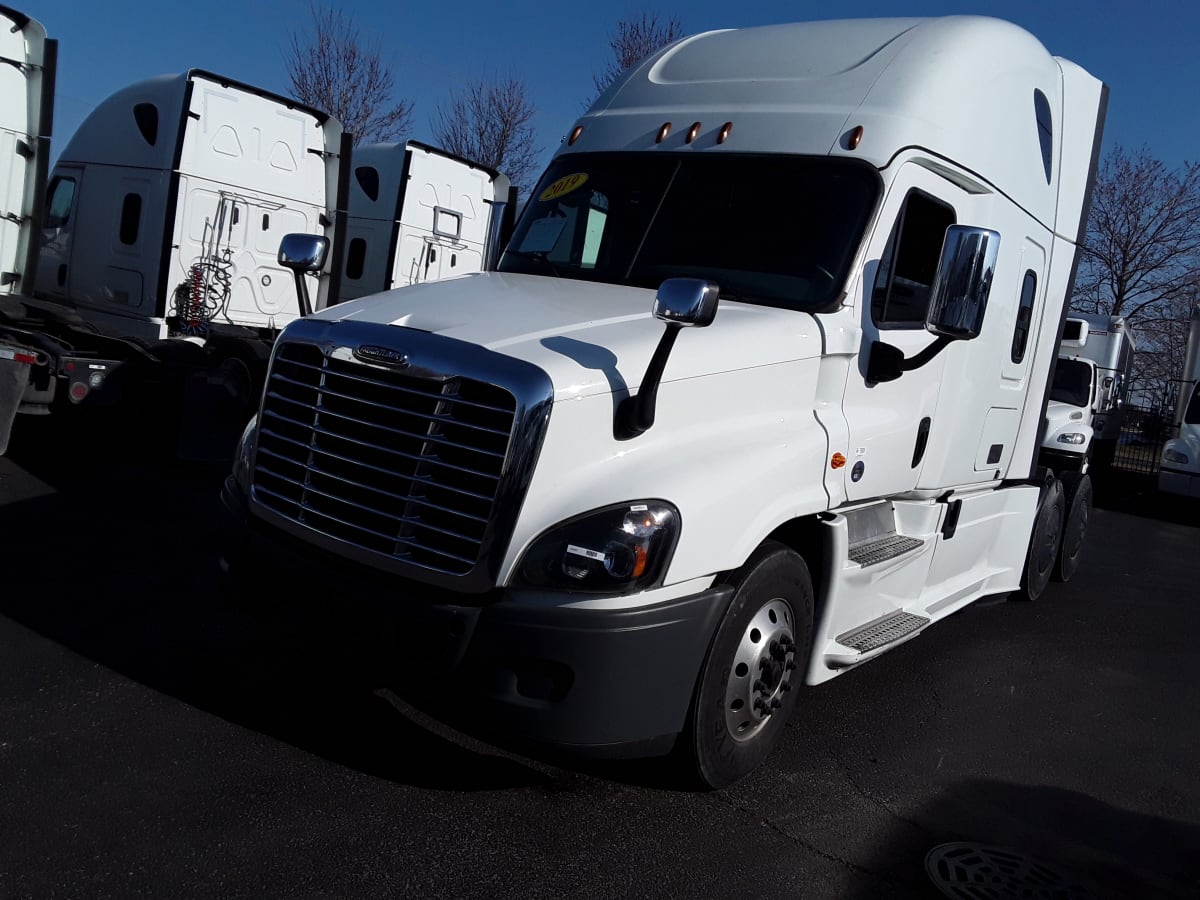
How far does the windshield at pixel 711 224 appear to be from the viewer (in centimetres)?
455

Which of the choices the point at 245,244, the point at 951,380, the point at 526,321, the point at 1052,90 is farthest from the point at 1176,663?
the point at 245,244

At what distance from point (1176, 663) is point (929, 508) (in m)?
2.67

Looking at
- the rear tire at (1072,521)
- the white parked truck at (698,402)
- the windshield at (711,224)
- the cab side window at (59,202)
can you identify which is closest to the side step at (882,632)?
the white parked truck at (698,402)

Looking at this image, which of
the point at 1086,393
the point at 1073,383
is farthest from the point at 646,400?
the point at 1073,383

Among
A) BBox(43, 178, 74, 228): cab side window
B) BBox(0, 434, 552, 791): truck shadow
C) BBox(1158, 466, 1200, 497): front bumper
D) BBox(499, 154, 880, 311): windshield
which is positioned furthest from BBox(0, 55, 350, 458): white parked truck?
BBox(1158, 466, 1200, 497): front bumper

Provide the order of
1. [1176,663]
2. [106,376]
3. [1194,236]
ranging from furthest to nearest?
[1194,236]
[106,376]
[1176,663]

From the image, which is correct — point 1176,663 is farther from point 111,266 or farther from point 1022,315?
point 111,266

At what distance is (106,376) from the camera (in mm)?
9203

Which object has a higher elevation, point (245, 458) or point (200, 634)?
point (245, 458)

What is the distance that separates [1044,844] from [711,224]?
293cm

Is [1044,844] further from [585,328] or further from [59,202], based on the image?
[59,202]

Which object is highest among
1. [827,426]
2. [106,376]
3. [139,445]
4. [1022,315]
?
[1022,315]

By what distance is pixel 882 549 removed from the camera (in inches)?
198

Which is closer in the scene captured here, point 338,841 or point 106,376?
point 338,841
